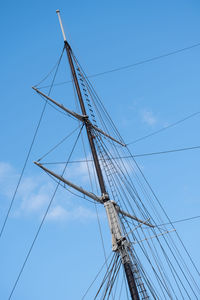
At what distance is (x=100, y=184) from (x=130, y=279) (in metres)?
4.54

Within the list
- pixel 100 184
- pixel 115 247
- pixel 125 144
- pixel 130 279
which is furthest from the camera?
pixel 125 144

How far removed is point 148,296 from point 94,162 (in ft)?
21.2

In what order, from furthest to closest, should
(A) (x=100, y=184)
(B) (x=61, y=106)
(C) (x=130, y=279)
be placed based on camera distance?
1. (B) (x=61, y=106)
2. (A) (x=100, y=184)
3. (C) (x=130, y=279)

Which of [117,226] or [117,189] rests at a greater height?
[117,189]

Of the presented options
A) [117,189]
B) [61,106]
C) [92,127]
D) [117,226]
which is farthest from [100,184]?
[61,106]

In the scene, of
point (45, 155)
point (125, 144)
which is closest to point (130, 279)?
point (45, 155)

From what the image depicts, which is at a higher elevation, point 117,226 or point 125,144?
point 125,144

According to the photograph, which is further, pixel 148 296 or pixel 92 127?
pixel 92 127

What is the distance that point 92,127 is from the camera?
1650 cm

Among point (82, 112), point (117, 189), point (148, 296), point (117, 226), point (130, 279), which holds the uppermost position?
point (82, 112)

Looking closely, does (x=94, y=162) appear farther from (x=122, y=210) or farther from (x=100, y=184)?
(x=122, y=210)

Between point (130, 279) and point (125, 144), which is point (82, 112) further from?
point (130, 279)

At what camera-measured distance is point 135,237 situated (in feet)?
43.7

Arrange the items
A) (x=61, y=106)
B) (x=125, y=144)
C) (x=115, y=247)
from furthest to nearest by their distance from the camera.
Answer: (x=125, y=144)
(x=61, y=106)
(x=115, y=247)
